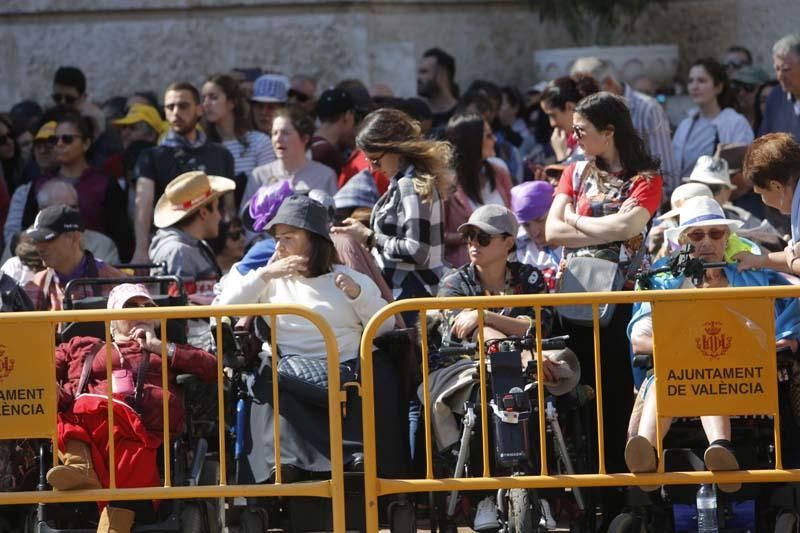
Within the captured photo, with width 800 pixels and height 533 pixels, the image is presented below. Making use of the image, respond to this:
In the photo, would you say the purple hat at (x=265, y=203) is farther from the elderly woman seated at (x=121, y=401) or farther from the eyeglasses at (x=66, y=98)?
the eyeglasses at (x=66, y=98)

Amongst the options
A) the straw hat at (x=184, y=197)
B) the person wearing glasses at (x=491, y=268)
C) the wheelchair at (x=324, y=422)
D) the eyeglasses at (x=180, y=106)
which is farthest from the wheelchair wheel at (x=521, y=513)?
the eyeglasses at (x=180, y=106)

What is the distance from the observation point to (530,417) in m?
7.95

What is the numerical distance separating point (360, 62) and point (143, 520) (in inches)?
286

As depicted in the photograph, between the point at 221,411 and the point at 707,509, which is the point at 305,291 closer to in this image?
the point at 221,411

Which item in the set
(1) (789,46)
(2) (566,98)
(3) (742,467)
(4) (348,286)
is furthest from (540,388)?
(1) (789,46)

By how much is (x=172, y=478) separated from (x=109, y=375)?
0.86 metres

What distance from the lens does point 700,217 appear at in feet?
28.1

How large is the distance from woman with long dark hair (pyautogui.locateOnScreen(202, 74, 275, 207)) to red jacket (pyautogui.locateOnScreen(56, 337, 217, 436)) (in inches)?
149

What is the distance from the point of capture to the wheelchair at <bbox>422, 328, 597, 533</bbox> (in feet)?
25.7

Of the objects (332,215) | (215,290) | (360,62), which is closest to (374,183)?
(332,215)

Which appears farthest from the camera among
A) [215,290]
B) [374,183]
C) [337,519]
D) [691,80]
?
[691,80]

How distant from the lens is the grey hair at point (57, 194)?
37.9 ft

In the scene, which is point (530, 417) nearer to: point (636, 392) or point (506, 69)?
point (636, 392)

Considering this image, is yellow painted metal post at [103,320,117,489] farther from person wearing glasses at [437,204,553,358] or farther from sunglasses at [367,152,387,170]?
sunglasses at [367,152,387,170]
